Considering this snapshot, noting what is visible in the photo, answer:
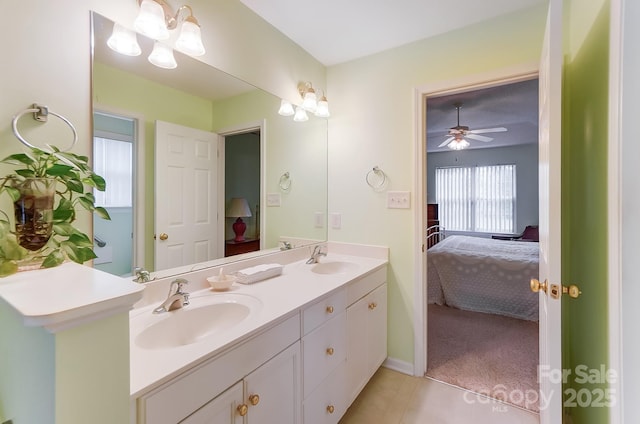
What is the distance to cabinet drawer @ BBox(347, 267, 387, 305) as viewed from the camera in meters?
1.60

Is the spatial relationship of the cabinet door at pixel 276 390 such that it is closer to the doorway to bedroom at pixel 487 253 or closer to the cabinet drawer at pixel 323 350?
the cabinet drawer at pixel 323 350

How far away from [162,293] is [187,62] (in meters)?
1.07

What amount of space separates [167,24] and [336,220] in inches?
62.6

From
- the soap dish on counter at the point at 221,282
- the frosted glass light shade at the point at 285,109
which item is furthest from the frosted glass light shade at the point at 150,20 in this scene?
the soap dish on counter at the point at 221,282

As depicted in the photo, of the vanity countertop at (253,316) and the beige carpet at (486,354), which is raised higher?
the vanity countertop at (253,316)

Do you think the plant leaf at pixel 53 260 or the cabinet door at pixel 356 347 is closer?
the plant leaf at pixel 53 260

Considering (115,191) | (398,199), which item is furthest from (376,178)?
(115,191)

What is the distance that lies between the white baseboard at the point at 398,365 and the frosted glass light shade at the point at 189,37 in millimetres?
2256

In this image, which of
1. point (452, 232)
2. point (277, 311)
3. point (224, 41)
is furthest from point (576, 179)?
point (452, 232)

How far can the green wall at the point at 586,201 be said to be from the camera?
100 centimetres

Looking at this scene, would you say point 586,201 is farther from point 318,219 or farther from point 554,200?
point 318,219

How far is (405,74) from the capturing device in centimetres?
199

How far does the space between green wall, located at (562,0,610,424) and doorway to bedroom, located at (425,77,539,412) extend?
1.19 feet

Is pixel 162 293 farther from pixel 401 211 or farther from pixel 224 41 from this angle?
pixel 401 211
